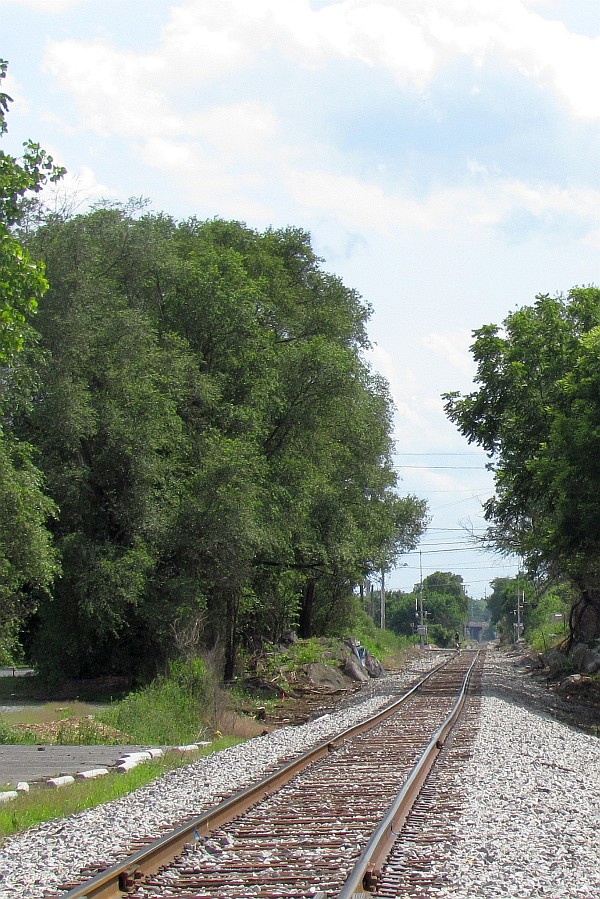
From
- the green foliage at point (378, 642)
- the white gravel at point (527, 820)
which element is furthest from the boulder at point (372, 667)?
the white gravel at point (527, 820)

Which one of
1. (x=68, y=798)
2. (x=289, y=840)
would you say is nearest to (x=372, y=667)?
(x=68, y=798)

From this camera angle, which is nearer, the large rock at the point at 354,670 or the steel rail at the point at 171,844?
the steel rail at the point at 171,844

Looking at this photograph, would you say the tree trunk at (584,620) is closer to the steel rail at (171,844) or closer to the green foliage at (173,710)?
the green foliage at (173,710)

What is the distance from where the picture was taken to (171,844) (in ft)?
24.5

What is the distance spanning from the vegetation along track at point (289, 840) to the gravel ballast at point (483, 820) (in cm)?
49

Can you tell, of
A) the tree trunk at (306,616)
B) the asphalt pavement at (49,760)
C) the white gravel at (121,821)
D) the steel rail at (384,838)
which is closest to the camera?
the steel rail at (384,838)

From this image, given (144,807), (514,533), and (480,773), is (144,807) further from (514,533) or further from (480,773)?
(514,533)

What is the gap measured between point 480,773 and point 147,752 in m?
5.67

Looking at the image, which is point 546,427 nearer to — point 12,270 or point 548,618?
point 12,270

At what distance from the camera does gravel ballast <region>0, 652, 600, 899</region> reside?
657 cm

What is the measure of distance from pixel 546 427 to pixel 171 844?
23.3 metres

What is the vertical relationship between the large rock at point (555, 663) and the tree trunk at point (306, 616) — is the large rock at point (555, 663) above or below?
below

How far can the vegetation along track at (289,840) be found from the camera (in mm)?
6375

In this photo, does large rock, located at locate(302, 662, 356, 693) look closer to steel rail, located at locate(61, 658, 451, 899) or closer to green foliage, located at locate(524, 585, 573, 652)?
steel rail, located at locate(61, 658, 451, 899)
